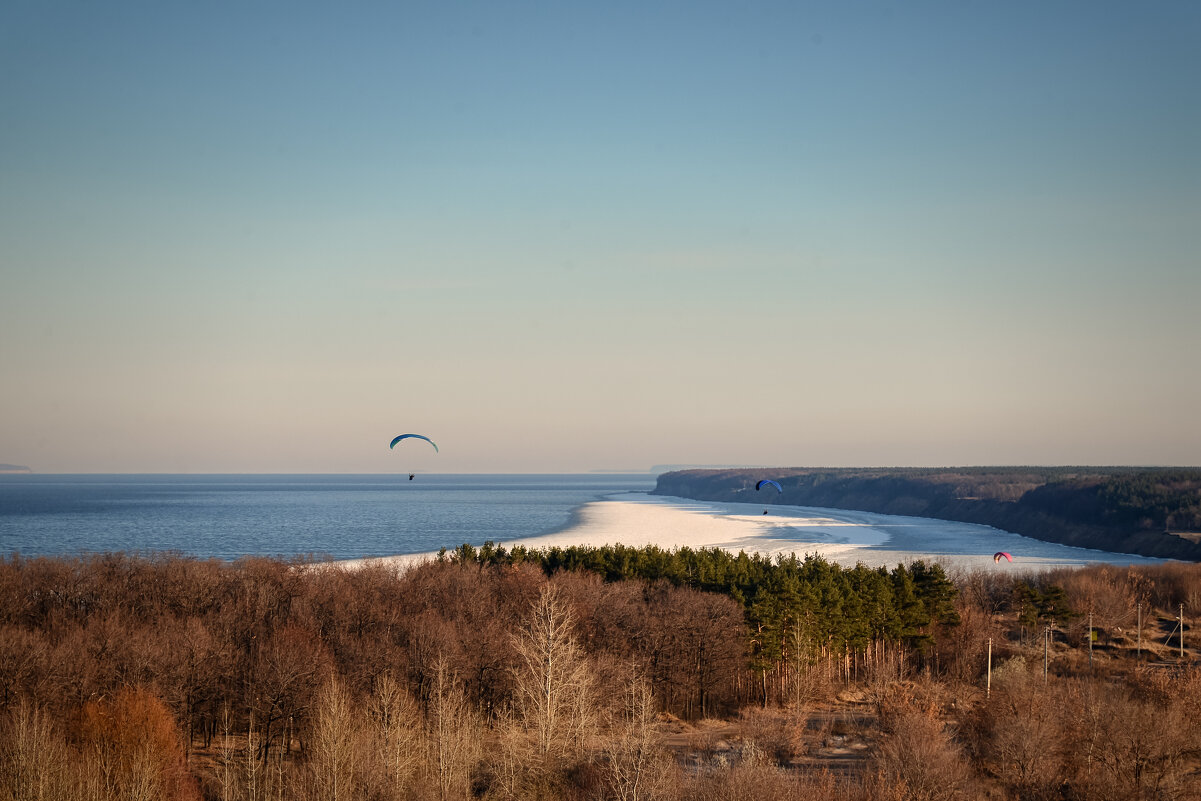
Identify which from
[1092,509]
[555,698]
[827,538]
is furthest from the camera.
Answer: [1092,509]

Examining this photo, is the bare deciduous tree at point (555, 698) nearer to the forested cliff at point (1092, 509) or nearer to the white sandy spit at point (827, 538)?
the white sandy spit at point (827, 538)

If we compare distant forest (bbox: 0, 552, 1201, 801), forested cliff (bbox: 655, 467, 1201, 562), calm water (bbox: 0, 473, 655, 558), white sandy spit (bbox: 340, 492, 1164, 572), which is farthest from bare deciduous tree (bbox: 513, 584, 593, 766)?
forested cliff (bbox: 655, 467, 1201, 562)

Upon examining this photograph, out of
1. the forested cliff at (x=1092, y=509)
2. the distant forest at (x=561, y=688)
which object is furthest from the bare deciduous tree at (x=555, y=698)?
the forested cliff at (x=1092, y=509)

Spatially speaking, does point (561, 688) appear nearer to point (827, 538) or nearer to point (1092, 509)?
point (827, 538)

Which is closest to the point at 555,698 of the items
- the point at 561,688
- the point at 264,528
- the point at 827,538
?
the point at 561,688

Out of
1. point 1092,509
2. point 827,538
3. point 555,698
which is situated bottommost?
point 827,538

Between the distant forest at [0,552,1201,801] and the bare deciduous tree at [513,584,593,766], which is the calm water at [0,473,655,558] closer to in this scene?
the distant forest at [0,552,1201,801]

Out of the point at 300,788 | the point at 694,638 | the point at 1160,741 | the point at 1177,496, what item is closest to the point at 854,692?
the point at 694,638
